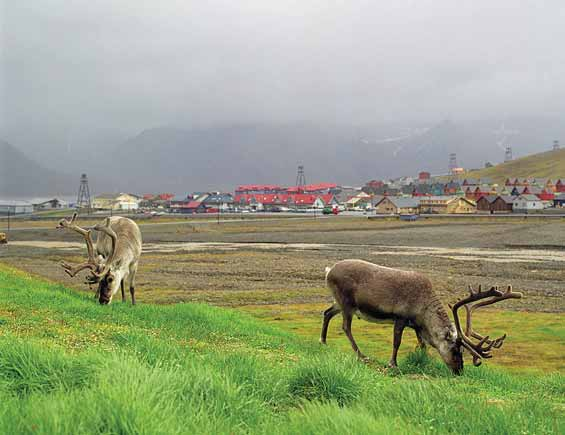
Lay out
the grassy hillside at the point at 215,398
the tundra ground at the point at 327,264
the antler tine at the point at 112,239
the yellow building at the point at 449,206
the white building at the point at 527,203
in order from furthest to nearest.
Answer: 1. the yellow building at the point at 449,206
2. the white building at the point at 527,203
3. the tundra ground at the point at 327,264
4. the antler tine at the point at 112,239
5. the grassy hillside at the point at 215,398

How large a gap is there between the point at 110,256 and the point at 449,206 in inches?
5674

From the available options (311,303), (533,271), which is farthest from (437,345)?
(533,271)

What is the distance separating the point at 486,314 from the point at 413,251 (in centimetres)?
3685

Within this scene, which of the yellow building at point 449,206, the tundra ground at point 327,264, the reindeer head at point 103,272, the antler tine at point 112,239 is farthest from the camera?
the yellow building at point 449,206

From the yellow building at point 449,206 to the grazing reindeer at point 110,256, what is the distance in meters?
141

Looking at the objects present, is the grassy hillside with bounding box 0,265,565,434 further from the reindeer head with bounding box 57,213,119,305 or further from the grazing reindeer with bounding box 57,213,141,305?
the grazing reindeer with bounding box 57,213,141,305

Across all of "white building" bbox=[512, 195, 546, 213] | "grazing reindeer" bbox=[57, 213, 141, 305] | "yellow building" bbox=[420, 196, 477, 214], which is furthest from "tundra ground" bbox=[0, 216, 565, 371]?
"yellow building" bbox=[420, 196, 477, 214]

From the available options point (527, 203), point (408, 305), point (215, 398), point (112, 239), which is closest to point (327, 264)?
point (112, 239)

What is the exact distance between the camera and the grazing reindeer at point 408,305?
13.8 metres

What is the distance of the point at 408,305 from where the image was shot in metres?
14.9

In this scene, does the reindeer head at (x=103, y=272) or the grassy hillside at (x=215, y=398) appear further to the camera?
the reindeer head at (x=103, y=272)

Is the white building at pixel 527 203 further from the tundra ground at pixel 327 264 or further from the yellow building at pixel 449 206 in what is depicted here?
the tundra ground at pixel 327 264

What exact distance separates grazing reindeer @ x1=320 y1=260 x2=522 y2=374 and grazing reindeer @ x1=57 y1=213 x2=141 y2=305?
786 centimetres

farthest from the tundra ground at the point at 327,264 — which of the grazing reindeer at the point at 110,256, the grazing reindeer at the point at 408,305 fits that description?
the grazing reindeer at the point at 110,256
